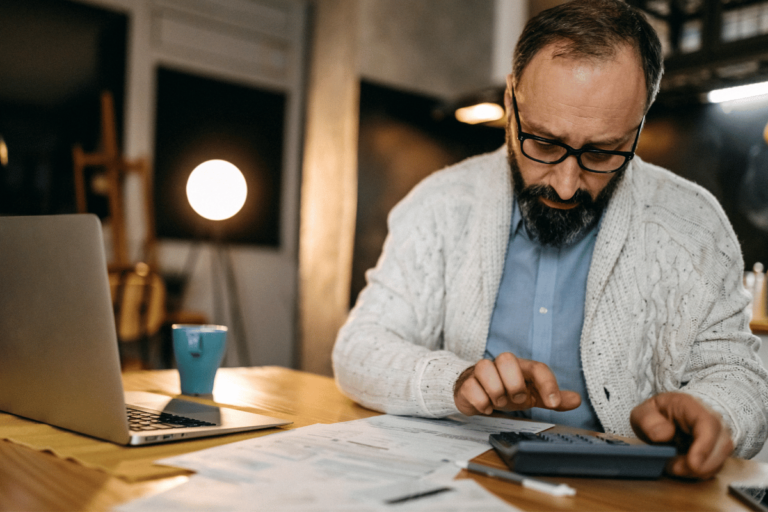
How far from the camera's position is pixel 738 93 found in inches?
101

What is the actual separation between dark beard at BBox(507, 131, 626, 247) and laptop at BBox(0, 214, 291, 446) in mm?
628

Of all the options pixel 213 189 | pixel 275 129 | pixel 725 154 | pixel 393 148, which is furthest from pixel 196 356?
pixel 275 129

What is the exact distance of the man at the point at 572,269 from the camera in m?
0.96

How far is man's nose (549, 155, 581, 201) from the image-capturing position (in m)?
1.05

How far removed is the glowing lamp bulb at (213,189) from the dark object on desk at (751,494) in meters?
2.87

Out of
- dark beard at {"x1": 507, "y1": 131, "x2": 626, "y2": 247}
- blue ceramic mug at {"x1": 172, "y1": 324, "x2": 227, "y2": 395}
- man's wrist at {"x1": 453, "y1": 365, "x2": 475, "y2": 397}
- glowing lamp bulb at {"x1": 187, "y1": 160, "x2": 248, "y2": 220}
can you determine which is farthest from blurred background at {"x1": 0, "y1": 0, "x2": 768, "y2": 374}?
man's wrist at {"x1": 453, "y1": 365, "x2": 475, "y2": 397}

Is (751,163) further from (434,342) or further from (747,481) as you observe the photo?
(747,481)

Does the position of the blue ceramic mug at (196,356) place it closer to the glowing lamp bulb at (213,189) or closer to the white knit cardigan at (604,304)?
the white knit cardigan at (604,304)

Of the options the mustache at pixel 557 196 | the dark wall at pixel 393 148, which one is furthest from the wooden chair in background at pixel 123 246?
the mustache at pixel 557 196

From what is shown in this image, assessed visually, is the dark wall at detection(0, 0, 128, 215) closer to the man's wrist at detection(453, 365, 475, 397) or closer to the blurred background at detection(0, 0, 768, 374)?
the blurred background at detection(0, 0, 768, 374)

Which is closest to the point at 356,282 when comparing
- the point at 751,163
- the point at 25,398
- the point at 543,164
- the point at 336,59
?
the point at 336,59

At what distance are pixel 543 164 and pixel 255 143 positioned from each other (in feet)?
10.0

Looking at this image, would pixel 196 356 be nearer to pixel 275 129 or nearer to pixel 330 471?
pixel 330 471

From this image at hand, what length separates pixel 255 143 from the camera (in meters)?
3.88
